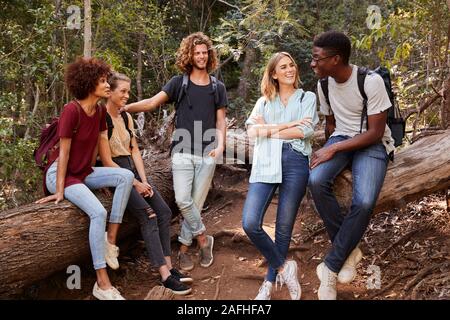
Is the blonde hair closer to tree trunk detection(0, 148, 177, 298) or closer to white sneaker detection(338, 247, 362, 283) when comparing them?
white sneaker detection(338, 247, 362, 283)

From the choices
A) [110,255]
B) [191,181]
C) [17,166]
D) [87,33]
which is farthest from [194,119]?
[87,33]

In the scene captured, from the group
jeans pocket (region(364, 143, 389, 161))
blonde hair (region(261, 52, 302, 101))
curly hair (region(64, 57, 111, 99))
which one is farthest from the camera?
blonde hair (region(261, 52, 302, 101))

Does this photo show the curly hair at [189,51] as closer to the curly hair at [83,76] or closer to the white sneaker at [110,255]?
the curly hair at [83,76]

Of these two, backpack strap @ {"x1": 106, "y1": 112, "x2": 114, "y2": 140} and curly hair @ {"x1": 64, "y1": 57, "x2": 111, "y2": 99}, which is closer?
curly hair @ {"x1": 64, "y1": 57, "x2": 111, "y2": 99}

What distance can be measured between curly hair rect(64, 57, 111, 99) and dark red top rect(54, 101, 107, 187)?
5.0 inches

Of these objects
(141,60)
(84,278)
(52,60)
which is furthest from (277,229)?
(141,60)

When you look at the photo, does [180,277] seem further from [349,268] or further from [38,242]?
[349,268]

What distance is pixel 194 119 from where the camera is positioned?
15.9 feet

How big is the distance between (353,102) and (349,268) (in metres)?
1.47

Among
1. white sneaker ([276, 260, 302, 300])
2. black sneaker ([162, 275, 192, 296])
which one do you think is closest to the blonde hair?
white sneaker ([276, 260, 302, 300])

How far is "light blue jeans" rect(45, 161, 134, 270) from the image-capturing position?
159 inches

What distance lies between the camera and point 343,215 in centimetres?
405

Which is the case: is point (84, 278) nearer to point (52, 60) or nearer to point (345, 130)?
point (345, 130)
